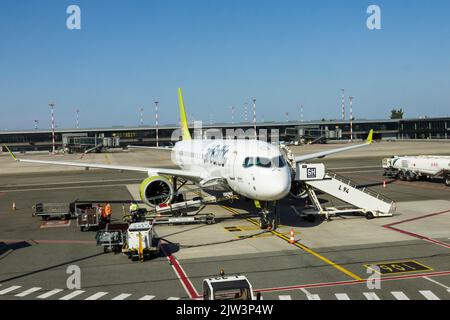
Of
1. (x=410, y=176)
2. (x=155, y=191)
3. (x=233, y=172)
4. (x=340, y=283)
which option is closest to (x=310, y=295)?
(x=340, y=283)

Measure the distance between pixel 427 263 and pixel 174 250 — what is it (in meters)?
12.6

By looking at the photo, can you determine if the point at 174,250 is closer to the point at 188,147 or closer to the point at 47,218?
the point at 47,218

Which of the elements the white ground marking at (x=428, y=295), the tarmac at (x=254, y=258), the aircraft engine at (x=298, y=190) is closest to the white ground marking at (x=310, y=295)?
the tarmac at (x=254, y=258)

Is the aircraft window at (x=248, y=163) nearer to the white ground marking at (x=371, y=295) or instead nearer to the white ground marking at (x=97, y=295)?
the white ground marking at (x=371, y=295)

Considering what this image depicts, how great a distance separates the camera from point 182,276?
2019cm

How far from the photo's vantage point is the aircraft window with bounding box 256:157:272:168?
27.3 meters

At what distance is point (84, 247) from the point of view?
1038 inches

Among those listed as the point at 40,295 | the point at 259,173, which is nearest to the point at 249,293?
the point at 40,295

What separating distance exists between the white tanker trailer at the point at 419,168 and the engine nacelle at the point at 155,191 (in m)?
31.1

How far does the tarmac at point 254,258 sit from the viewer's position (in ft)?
59.9

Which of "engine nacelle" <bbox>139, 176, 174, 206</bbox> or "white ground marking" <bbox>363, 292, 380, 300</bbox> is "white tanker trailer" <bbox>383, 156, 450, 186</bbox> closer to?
"engine nacelle" <bbox>139, 176, 174, 206</bbox>

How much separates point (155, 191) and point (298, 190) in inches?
450

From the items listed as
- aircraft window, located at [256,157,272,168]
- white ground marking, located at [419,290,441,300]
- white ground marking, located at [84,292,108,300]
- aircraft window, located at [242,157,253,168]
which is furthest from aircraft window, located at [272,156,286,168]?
white ground marking, located at [84,292,108,300]

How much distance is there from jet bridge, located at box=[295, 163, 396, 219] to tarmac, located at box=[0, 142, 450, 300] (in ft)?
2.81
